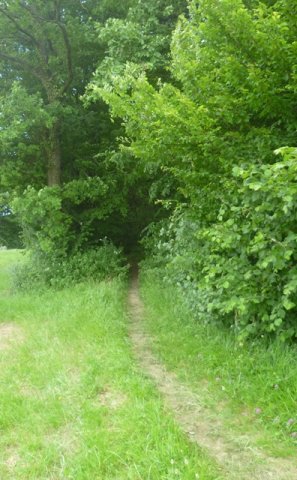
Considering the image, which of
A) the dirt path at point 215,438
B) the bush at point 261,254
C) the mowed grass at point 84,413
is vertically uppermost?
the bush at point 261,254

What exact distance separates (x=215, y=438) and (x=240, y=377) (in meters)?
0.86

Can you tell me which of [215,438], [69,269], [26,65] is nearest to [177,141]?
[215,438]

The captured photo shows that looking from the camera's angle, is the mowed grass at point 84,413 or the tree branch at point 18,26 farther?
the tree branch at point 18,26

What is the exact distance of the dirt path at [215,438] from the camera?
281 cm

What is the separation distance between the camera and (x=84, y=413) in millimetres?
3639

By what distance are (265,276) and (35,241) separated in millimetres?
8147

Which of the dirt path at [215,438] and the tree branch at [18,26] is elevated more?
the tree branch at [18,26]

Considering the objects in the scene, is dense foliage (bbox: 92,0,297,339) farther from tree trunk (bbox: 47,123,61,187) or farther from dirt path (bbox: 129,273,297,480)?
tree trunk (bbox: 47,123,61,187)

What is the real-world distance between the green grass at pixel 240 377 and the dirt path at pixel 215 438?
0.08 m

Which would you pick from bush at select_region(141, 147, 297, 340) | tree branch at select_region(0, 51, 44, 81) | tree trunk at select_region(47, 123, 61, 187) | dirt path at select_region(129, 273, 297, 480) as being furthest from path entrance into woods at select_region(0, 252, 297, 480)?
tree branch at select_region(0, 51, 44, 81)

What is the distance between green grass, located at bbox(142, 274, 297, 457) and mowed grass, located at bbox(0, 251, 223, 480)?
515 millimetres

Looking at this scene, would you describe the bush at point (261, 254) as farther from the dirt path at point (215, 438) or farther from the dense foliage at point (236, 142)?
the dirt path at point (215, 438)

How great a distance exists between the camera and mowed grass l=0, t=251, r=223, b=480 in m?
2.90

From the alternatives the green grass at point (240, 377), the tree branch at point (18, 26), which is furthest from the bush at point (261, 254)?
the tree branch at point (18, 26)
